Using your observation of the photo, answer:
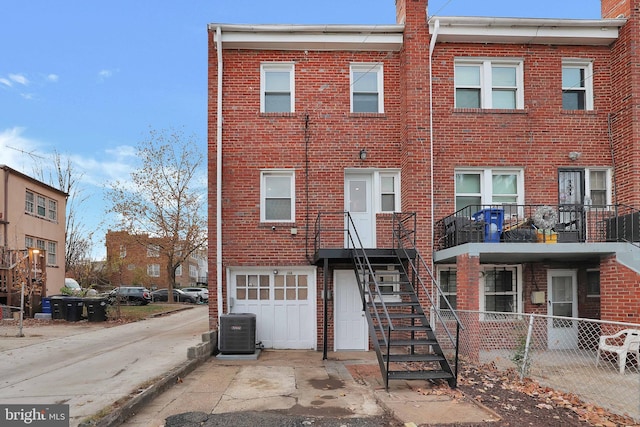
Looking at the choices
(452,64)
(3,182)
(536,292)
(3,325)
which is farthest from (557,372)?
(3,182)

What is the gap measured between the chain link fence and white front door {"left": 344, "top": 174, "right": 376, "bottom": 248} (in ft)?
9.96

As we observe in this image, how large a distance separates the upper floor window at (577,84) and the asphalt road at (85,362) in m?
11.0

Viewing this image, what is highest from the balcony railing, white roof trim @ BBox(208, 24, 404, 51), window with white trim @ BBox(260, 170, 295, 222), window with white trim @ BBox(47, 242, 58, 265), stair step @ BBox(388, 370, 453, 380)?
white roof trim @ BBox(208, 24, 404, 51)

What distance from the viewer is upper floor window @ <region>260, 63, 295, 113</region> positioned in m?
12.9

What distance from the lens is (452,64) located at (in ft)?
41.5

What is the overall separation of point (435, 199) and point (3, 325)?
15950 millimetres

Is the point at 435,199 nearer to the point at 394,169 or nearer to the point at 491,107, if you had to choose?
the point at 394,169

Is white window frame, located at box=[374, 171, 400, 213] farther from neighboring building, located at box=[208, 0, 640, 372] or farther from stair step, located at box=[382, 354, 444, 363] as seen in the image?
stair step, located at box=[382, 354, 444, 363]

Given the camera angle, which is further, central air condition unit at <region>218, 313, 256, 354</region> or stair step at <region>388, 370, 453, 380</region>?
central air condition unit at <region>218, 313, 256, 354</region>

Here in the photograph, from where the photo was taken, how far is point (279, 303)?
12734 mm

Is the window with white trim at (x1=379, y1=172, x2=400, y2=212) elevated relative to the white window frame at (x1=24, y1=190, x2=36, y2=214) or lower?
lower

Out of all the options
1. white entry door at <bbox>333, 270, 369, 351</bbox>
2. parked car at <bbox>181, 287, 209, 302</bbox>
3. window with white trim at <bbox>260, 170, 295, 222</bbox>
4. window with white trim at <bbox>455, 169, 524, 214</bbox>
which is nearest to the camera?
white entry door at <bbox>333, 270, 369, 351</bbox>

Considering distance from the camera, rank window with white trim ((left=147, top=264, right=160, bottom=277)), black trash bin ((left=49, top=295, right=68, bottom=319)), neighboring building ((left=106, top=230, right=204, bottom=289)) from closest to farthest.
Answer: black trash bin ((left=49, top=295, right=68, bottom=319))
neighboring building ((left=106, top=230, right=204, bottom=289))
window with white trim ((left=147, top=264, right=160, bottom=277))

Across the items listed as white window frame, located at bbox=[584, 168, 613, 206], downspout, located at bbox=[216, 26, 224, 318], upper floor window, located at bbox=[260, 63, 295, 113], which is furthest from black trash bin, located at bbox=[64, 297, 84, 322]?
white window frame, located at bbox=[584, 168, 613, 206]
